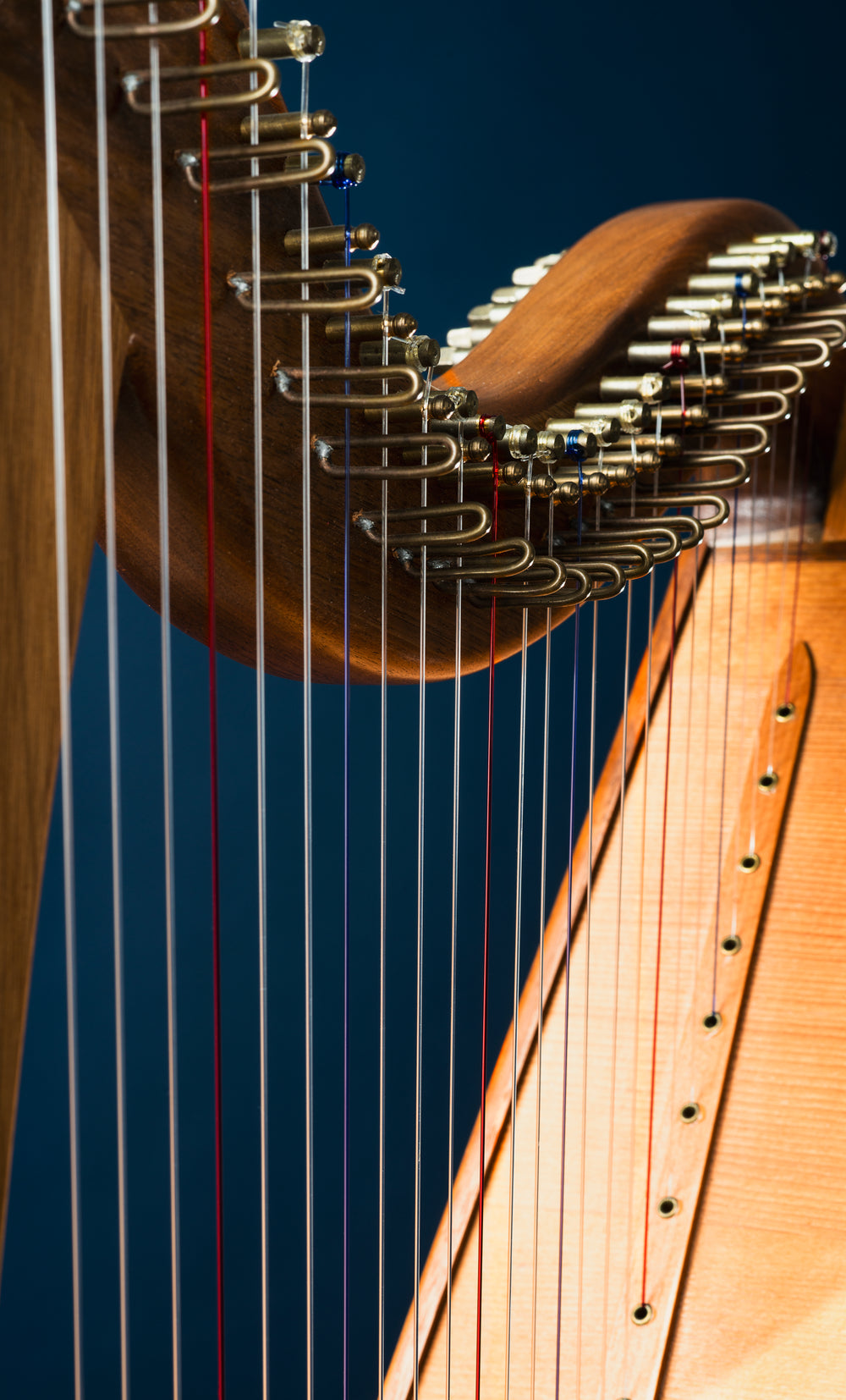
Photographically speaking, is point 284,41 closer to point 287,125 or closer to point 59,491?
point 287,125

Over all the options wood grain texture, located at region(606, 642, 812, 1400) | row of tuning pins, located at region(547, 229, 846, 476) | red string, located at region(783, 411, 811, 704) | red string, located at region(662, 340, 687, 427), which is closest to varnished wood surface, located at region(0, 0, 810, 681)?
row of tuning pins, located at region(547, 229, 846, 476)

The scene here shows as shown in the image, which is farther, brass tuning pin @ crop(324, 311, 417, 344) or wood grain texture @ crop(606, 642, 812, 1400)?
wood grain texture @ crop(606, 642, 812, 1400)

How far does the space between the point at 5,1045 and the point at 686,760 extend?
1.10 m

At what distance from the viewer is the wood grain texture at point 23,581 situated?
0.42 meters

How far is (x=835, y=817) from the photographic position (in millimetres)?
1396

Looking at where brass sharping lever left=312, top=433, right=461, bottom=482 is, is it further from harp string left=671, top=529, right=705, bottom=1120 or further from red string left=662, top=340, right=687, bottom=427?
harp string left=671, top=529, right=705, bottom=1120

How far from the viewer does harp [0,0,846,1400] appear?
455mm

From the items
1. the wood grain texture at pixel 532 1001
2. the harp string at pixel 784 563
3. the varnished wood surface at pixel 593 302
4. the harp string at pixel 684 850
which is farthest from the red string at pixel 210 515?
the harp string at pixel 784 563

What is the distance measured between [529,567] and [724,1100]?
630 mm

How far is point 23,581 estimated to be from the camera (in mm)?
423

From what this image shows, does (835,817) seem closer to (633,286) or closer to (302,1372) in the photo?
(633,286)

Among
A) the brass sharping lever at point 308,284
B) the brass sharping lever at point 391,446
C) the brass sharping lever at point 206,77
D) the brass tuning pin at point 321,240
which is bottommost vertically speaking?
the brass sharping lever at point 391,446

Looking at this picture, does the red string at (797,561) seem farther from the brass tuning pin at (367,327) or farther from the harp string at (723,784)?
the brass tuning pin at (367,327)

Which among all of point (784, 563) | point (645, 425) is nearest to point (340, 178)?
point (645, 425)
